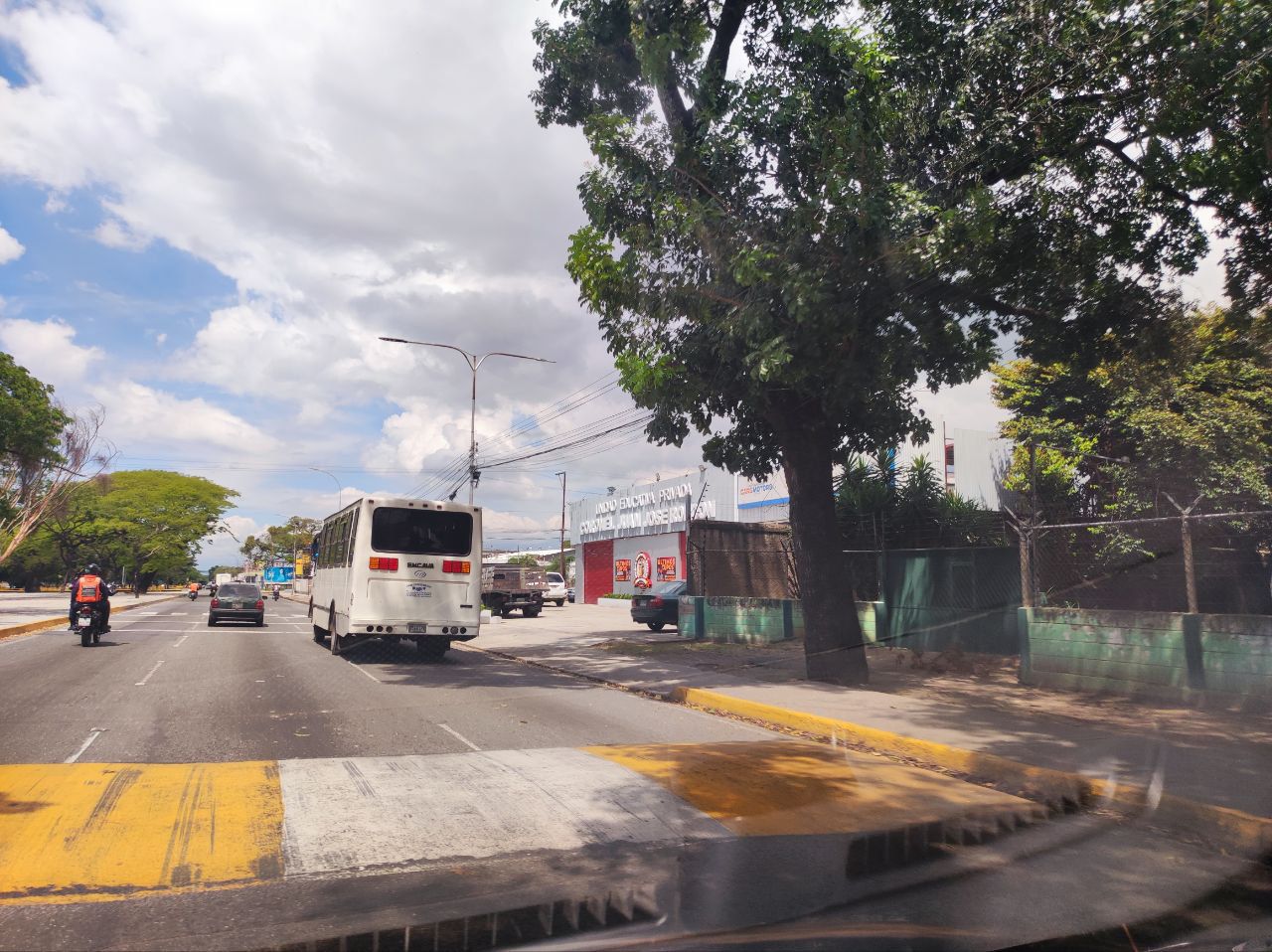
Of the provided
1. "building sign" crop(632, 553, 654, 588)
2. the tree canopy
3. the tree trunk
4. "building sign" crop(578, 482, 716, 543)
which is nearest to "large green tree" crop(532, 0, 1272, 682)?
the tree trunk

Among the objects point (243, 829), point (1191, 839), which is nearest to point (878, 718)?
point (1191, 839)

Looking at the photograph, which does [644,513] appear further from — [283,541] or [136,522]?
[283,541]

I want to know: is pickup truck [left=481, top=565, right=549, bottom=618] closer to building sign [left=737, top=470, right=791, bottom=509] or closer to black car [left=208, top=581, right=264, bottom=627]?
black car [left=208, top=581, right=264, bottom=627]

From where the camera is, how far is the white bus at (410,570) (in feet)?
50.6

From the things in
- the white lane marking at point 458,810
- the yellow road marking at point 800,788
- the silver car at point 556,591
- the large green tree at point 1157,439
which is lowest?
the yellow road marking at point 800,788

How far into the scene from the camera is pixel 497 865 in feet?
15.6

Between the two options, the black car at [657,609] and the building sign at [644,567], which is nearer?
the black car at [657,609]

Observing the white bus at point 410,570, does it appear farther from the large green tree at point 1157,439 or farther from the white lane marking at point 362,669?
the large green tree at point 1157,439

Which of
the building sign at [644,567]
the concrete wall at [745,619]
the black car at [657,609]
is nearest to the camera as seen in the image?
the concrete wall at [745,619]

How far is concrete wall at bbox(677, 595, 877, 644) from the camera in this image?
17875 millimetres

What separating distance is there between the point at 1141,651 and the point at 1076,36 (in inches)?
274

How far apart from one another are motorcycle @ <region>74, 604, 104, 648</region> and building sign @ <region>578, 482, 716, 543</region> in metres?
23.5

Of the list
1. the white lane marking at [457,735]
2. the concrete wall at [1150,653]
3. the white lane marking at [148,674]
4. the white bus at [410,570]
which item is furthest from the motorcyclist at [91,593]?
the concrete wall at [1150,653]

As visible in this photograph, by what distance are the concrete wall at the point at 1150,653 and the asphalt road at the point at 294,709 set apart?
4416 millimetres
